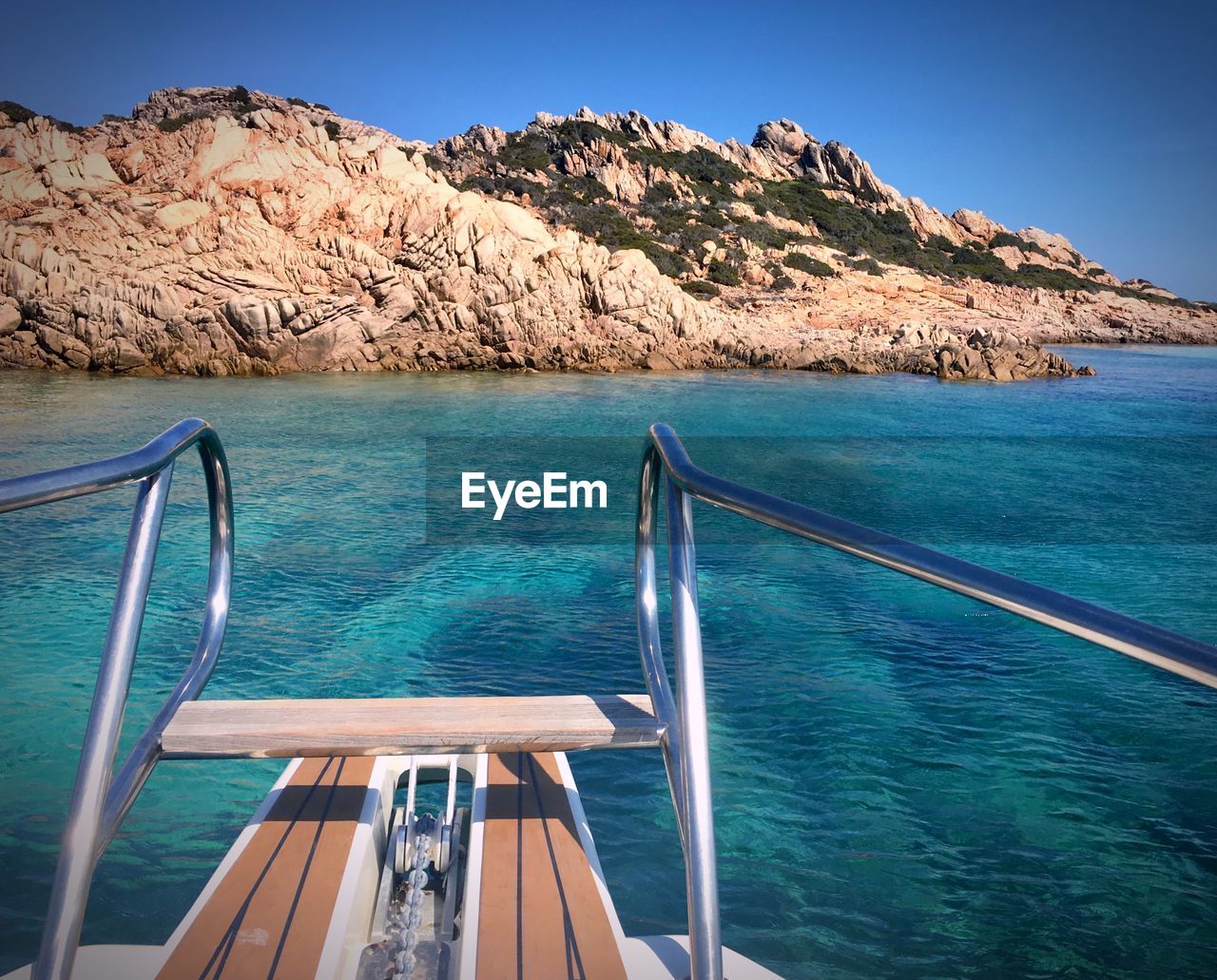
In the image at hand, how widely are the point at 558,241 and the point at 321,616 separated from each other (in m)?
23.6

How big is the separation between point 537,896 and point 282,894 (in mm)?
534

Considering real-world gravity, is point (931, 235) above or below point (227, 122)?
above

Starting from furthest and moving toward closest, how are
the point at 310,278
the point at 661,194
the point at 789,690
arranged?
the point at 661,194
the point at 310,278
the point at 789,690

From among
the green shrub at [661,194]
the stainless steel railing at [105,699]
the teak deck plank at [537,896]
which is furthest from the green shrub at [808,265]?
the stainless steel railing at [105,699]

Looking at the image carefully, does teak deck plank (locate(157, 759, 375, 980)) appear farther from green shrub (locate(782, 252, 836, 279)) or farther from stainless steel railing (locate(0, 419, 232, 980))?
green shrub (locate(782, 252, 836, 279))

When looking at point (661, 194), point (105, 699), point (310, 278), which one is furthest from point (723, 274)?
point (105, 699)

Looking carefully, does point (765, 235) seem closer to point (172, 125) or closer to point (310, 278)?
point (172, 125)

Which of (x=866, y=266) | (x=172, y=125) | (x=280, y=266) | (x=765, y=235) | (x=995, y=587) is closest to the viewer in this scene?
(x=995, y=587)

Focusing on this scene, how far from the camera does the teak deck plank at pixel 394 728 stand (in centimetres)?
172

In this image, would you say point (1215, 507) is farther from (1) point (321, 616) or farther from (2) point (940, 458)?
(1) point (321, 616)

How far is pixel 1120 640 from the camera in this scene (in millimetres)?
722

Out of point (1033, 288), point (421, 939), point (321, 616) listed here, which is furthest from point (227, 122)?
point (1033, 288)

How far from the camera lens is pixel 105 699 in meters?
1.33

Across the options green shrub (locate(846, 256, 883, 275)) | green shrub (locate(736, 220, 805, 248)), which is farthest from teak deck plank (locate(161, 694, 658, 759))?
green shrub (locate(846, 256, 883, 275))
